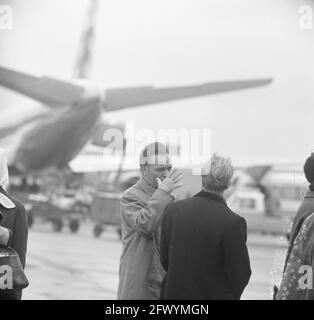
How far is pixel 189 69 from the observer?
14859mm

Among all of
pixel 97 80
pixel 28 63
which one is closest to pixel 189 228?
pixel 28 63

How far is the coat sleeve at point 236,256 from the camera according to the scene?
181 inches

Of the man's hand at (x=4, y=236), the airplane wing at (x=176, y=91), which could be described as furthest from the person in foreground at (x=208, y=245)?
the airplane wing at (x=176, y=91)

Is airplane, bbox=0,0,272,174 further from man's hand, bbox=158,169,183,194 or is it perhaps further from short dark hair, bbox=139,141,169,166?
man's hand, bbox=158,169,183,194

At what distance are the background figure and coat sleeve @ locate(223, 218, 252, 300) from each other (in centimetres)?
99

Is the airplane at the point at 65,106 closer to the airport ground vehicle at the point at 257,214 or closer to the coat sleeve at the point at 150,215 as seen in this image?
the airport ground vehicle at the point at 257,214

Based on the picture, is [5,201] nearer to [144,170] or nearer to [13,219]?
[13,219]

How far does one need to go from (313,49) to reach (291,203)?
34.1m

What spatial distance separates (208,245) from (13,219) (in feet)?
3.16

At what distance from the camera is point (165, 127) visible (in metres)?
13.3

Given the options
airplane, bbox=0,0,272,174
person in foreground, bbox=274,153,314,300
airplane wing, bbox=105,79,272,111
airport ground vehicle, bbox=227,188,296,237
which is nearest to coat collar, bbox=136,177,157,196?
person in foreground, bbox=274,153,314,300

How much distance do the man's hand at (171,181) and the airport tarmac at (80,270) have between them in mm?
4833

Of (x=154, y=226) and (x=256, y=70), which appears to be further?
(x=256, y=70)
